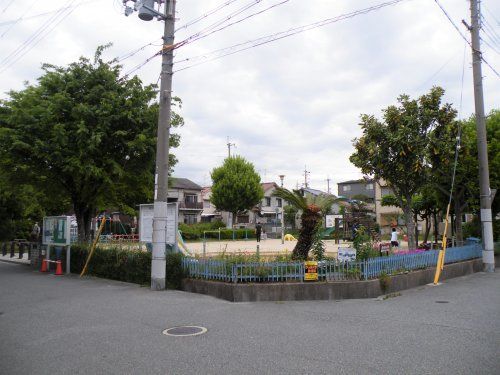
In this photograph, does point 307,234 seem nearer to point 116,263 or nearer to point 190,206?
point 116,263

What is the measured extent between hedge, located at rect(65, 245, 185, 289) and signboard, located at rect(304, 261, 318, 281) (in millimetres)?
3326

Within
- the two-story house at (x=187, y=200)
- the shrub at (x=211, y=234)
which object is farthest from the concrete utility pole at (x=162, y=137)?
the two-story house at (x=187, y=200)

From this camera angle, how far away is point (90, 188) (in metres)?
16.5

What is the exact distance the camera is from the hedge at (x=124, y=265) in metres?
11.5

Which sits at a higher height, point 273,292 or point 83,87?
point 83,87

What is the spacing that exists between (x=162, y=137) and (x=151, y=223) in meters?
2.70

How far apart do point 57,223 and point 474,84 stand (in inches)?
628

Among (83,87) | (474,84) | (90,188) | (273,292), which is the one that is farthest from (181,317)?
(474,84)

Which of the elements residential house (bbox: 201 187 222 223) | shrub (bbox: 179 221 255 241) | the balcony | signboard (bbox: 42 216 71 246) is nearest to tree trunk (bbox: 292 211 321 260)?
signboard (bbox: 42 216 71 246)

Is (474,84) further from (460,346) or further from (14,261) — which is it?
(14,261)

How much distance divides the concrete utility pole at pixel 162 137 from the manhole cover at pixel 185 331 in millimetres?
4181

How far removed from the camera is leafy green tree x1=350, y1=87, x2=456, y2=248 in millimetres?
13805

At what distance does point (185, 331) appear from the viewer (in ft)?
23.0

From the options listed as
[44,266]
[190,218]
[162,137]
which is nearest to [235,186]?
[190,218]
